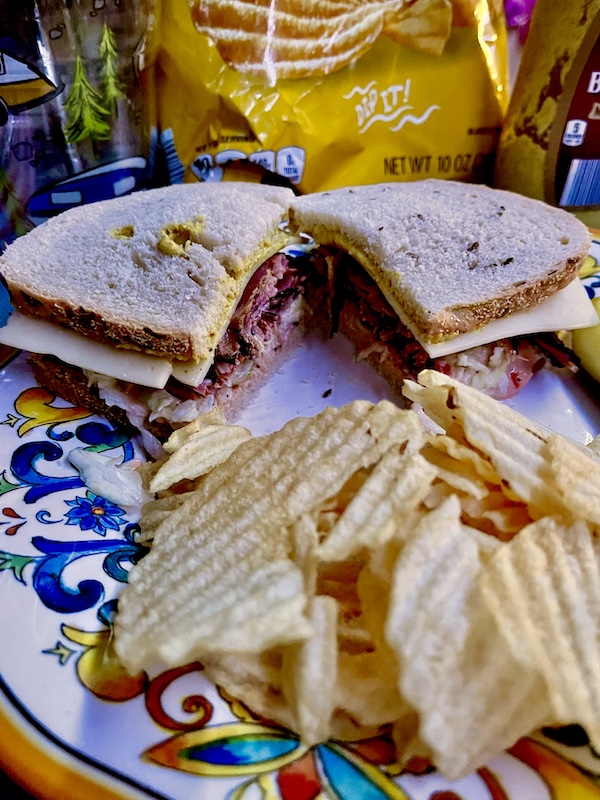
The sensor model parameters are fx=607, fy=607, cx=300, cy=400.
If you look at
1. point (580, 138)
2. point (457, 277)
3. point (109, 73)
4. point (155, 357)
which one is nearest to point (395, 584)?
point (155, 357)

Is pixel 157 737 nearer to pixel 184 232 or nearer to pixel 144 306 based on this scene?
pixel 144 306

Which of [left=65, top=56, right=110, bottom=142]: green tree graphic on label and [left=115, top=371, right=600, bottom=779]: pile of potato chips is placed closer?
[left=115, top=371, right=600, bottom=779]: pile of potato chips

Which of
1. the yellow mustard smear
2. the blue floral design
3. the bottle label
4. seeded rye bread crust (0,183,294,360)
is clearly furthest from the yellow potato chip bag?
the blue floral design

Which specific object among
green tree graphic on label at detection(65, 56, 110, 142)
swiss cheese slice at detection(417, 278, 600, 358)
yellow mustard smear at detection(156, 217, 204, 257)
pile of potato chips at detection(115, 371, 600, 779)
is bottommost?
swiss cheese slice at detection(417, 278, 600, 358)

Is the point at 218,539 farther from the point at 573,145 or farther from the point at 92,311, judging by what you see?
the point at 573,145

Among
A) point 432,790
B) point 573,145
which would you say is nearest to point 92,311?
point 432,790

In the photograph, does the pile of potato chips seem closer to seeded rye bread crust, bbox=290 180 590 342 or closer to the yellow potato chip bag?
seeded rye bread crust, bbox=290 180 590 342

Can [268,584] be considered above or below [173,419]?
above

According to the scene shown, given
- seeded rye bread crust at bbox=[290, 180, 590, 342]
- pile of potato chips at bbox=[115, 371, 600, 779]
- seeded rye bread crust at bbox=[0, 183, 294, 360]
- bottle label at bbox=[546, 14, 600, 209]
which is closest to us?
pile of potato chips at bbox=[115, 371, 600, 779]
